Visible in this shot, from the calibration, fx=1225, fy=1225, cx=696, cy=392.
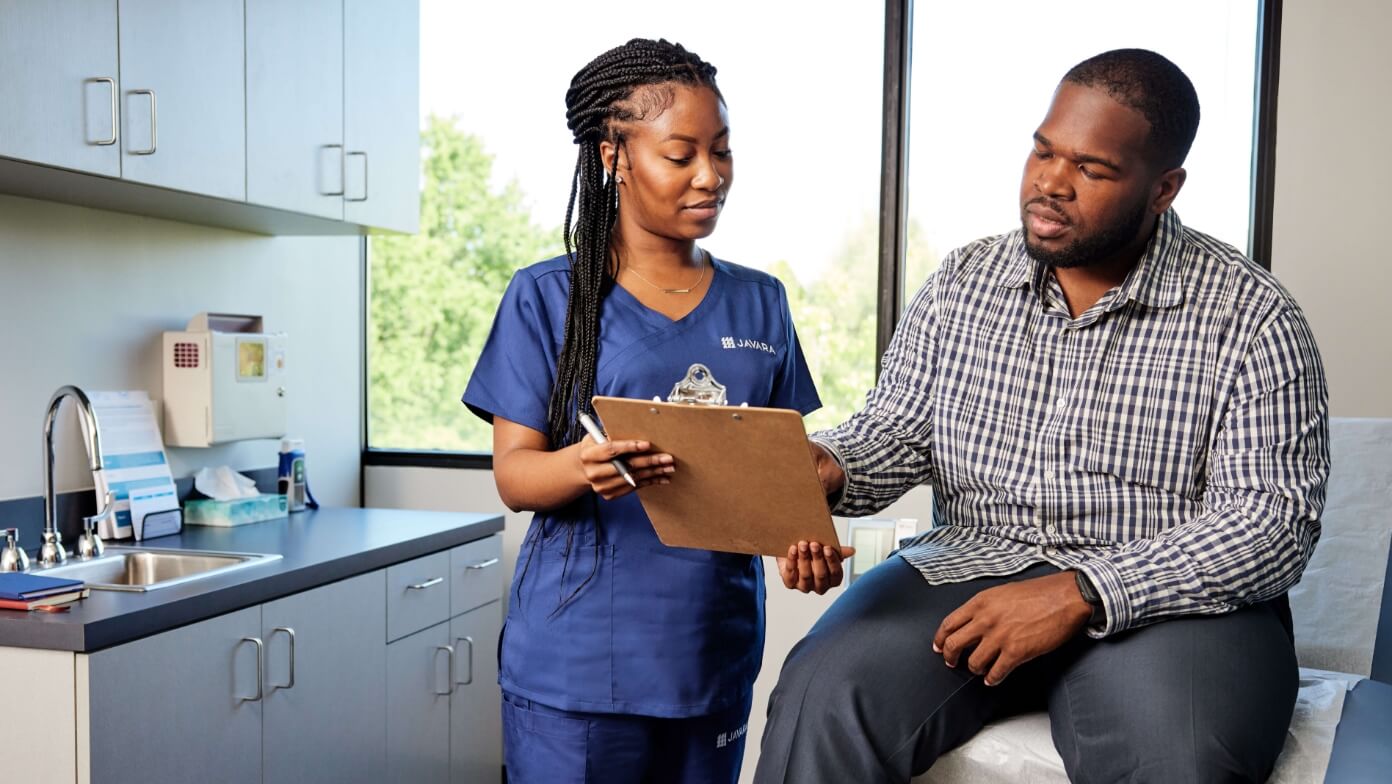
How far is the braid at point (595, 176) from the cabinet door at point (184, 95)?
0.94 m

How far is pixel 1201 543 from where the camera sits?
128 centimetres

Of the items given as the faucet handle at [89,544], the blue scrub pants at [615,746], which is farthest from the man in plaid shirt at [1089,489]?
the faucet handle at [89,544]

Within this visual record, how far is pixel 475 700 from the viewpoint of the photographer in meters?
2.88

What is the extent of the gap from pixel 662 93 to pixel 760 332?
1.09 feet

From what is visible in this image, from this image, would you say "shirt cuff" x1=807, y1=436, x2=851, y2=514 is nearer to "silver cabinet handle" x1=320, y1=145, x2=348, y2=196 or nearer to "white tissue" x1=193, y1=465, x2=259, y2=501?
"silver cabinet handle" x1=320, y1=145, x2=348, y2=196

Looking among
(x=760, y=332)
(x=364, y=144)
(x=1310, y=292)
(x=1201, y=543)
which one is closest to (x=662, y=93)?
(x=760, y=332)

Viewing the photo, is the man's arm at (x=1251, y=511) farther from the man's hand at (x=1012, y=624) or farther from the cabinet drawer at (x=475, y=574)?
the cabinet drawer at (x=475, y=574)

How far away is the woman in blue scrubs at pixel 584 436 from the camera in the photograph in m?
1.49

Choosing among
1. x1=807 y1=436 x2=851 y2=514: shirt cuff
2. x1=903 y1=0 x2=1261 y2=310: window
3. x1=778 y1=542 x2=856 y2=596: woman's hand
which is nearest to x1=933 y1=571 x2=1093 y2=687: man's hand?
x1=778 y1=542 x2=856 y2=596: woman's hand

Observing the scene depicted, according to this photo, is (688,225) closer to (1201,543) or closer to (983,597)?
(983,597)

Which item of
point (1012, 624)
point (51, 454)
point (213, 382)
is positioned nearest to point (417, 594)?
point (213, 382)

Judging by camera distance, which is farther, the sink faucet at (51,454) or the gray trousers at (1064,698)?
the sink faucet at (51,454)

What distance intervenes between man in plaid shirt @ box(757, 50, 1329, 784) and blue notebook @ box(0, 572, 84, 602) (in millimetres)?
1164

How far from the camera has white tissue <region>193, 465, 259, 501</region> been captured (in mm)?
2719
